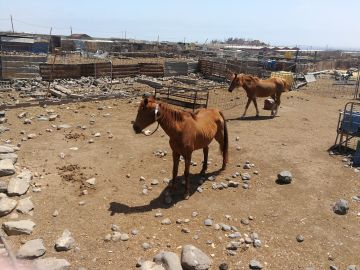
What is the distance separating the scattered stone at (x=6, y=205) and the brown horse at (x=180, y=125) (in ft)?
9.12

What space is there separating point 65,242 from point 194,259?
7.09 feet

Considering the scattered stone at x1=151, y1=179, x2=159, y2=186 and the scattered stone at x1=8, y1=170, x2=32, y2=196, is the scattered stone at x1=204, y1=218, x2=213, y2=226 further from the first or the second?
the scattered stone at x1=8, y1=170, x2=32, y2=196

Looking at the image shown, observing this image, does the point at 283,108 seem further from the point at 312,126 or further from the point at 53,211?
the point at 53,211

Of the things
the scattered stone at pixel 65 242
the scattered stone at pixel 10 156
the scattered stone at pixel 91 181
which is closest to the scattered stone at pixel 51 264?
the scattered stone at pixel 65 242

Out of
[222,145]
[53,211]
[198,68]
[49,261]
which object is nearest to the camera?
[49,261]

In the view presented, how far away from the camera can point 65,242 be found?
20.0 feet

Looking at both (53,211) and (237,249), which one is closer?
(237,249)

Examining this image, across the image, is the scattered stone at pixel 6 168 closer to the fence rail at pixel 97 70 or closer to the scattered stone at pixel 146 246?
the scattered stone at pixel 146 246

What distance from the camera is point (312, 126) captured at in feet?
47.0

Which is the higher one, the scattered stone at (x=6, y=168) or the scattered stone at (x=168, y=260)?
the scattered stone at (x=6, y=168)

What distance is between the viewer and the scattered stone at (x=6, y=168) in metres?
8.27

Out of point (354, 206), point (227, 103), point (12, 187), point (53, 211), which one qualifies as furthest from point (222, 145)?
point (227, 103)

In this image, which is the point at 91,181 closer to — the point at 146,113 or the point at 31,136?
the point at 146,113

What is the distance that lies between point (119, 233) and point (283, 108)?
12.8 meters
